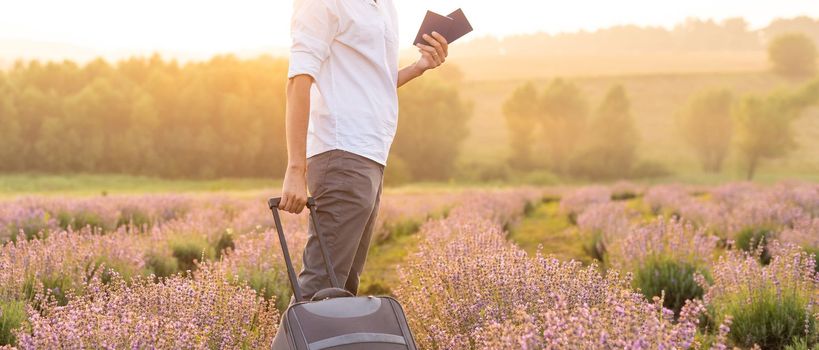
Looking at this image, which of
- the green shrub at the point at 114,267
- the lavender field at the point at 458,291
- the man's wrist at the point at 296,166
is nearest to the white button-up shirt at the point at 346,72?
the man's wrist at the point at 296,166

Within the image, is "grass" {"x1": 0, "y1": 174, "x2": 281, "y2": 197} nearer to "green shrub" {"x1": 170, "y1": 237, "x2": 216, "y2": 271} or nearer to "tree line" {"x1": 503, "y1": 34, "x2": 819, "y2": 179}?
"tree line" {"x1": 503, "y1": 34, "x2": 819, "y2": 179}

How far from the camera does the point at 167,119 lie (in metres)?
44.5

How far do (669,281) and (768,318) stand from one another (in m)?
1.15

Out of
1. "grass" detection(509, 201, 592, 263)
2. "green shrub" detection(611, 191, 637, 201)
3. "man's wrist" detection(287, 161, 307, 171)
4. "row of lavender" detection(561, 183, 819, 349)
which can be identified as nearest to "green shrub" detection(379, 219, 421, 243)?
"grass" detection(509, 201, 592, 263)

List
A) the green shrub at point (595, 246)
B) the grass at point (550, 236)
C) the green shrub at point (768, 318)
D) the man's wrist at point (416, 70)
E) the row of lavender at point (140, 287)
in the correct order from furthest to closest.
A: the grass at point (550, 236) → the green shrub at point (595, 246) → the green shrub at point (768, 318) → the man's wrist at point (416, 70) → the row of lavender at point (140, 287)

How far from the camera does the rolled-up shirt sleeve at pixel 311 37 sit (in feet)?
8.77

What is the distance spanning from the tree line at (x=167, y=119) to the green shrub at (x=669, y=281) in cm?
3989

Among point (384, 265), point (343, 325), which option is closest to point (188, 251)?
point (384, 265)

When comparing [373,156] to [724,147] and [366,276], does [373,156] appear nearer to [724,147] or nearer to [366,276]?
[366,276]

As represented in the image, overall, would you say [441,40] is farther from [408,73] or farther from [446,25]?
[408,73]

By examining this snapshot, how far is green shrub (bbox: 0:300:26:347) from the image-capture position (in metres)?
3.36

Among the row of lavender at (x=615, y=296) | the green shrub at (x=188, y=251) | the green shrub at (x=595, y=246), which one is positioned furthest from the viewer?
the green shrub at (x=595, y=246)

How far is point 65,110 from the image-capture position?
4153cm

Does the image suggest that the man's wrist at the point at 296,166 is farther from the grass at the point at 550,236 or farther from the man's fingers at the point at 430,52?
the grass at the point at 550,236
